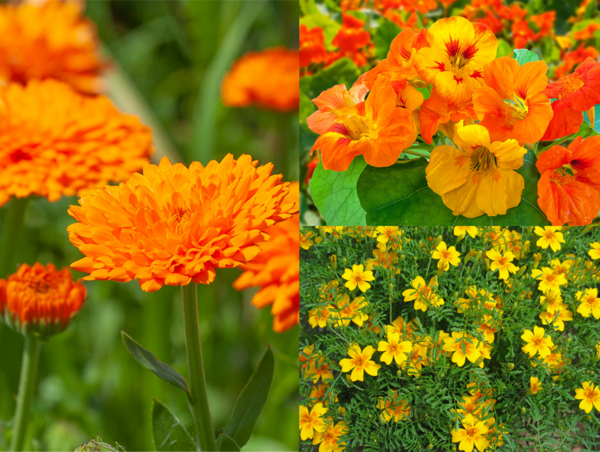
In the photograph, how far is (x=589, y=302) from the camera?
0.49 metres

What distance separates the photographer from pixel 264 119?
0.91m

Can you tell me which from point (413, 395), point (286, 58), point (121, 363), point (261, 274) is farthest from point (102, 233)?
point (286, 58)

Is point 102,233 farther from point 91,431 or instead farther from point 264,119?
point 264,119

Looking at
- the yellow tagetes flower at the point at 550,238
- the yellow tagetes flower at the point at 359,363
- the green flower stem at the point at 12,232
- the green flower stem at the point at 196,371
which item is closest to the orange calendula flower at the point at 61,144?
the green flower stem at the point at 12,232

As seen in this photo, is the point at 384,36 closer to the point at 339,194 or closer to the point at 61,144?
the point at 339,194

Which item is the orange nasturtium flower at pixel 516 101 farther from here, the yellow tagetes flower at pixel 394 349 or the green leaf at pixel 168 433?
the green leaf at pixel 168 433

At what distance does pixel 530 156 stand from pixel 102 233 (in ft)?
1.05

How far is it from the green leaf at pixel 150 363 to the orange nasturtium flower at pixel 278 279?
12cm

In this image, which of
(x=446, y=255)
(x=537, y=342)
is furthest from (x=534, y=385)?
Answer: (x=446, y=255)

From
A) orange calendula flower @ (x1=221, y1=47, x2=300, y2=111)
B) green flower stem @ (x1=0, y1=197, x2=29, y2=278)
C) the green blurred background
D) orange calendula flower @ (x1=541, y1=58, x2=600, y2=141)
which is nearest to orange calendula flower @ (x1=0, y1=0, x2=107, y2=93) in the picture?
the green blurred background

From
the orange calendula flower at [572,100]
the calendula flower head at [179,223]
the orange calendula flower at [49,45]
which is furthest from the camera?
the orange calendula flower at [49,45]

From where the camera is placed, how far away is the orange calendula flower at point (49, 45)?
79 centimetres

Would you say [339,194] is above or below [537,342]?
above

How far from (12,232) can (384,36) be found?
42 cm
